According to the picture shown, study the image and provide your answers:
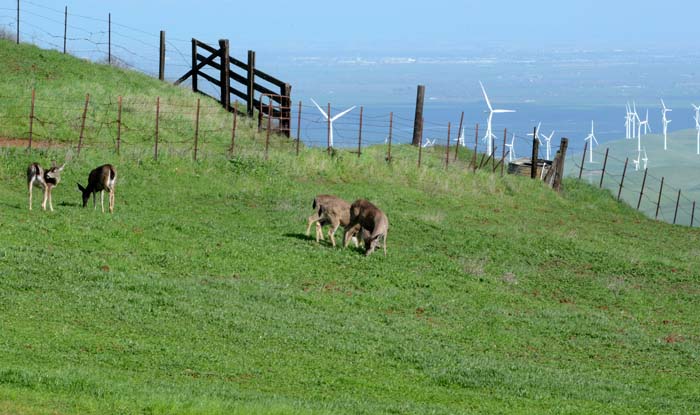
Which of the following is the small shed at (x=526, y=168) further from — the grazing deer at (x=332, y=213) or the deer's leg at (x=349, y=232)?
the deer's leg at (x=349, y=232)

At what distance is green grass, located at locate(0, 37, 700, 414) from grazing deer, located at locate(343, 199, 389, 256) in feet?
1.58

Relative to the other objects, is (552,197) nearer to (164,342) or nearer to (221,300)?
(221,300)

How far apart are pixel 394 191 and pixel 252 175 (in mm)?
4877

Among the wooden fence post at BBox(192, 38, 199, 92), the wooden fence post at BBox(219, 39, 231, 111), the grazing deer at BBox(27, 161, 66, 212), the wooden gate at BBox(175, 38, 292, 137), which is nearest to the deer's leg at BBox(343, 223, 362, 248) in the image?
the grazing deer at BBox(27, 161, 66, 212)

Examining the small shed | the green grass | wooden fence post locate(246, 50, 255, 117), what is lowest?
the green grass

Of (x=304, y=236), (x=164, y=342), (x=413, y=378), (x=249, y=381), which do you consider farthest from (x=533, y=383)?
(x=304, y=236)

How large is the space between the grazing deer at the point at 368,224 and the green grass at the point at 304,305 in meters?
0.48

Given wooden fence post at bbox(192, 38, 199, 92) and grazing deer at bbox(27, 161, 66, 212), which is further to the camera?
wooden fence post at bbox(192, 38, 199, 92)

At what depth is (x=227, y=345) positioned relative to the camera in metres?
16.9

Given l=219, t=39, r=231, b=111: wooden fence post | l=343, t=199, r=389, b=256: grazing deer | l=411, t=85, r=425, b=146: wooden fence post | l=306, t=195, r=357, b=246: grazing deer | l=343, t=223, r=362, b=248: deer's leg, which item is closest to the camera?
l=343, t=199, r=389, b=256: grazing deer

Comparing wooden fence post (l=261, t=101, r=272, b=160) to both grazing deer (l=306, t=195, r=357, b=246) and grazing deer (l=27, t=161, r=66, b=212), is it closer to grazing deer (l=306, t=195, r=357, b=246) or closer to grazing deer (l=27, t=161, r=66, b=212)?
grazing deer (l=306, t=195, r=357, b=246)

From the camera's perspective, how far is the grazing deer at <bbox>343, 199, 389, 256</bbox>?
26.0 metres

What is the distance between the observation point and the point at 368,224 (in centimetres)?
2617

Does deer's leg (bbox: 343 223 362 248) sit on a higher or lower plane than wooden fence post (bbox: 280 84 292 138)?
lower
